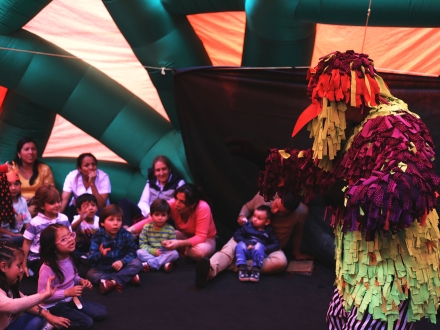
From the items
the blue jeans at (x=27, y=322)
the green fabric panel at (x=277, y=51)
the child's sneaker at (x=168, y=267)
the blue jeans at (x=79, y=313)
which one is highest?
the green fabric panel at (x=277, y=51)

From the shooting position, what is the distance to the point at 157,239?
4359mm

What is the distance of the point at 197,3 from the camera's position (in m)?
4.36

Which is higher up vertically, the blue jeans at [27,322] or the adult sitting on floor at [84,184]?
the adult sitting on floor at [84,184]

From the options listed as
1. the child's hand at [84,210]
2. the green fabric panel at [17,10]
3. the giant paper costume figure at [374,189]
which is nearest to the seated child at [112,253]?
the child's hand at [84,210]

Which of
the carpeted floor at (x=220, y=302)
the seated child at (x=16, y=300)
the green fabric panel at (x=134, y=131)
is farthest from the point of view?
the green fabric panel at (x=134, y=131)

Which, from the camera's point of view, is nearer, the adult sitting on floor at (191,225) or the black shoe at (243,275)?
the black shoe at (243,275)

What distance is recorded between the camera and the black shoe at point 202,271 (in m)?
3.92

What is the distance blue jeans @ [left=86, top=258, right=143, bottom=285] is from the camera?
398 cm

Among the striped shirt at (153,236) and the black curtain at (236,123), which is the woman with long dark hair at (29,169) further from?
the black curtain at (236,123)

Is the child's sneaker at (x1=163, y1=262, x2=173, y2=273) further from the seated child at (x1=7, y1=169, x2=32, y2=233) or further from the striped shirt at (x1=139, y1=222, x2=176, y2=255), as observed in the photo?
the seated child at (x1=7, y1=169, x2=32, y2=233)

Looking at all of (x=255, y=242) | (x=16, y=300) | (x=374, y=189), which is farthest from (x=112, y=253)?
(x=374, y=189)

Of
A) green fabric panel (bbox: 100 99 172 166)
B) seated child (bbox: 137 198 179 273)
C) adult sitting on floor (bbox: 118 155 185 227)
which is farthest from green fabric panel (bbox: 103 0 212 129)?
seated child (bbox: 137 198 179 273)

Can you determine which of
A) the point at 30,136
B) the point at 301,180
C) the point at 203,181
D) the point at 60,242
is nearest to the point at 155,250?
the point at 203,181

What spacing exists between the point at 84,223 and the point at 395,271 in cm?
255
